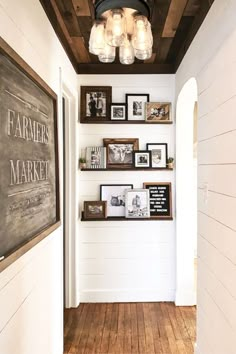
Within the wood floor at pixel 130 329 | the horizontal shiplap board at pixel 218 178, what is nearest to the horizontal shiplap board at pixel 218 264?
the horizontal shiplap board at pixel 218 178

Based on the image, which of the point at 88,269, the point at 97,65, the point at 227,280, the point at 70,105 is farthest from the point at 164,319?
the point at 97,65

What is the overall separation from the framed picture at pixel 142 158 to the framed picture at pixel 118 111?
0.39 metres

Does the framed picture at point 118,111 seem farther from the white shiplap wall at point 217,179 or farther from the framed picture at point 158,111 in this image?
the white shiplap wall at point 217,179

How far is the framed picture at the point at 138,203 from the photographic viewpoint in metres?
3.25

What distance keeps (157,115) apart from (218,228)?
176 centimetres

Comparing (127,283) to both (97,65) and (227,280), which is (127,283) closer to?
(227,280)

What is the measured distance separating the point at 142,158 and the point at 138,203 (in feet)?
1.53

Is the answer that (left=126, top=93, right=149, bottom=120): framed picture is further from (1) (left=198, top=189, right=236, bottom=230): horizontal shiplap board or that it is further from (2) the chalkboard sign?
(1) (left=198, top=189, right=236, bottom=230): horizontal shiplap board

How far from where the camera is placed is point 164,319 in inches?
114

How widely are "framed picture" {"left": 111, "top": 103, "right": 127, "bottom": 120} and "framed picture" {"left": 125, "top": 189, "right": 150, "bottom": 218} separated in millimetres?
769

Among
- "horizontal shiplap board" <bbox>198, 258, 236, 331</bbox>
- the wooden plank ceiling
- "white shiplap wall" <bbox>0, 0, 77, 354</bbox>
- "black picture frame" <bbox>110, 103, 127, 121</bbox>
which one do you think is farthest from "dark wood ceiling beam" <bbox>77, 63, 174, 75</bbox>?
"horizontal shiplap board" <bbox>198, 258, 236, 331</bbox>

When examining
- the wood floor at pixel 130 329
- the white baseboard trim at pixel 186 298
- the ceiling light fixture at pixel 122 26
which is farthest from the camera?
the white baseboard trim at pixel 186 298

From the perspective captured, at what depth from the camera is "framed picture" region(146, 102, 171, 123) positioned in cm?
324

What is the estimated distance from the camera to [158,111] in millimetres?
3244
